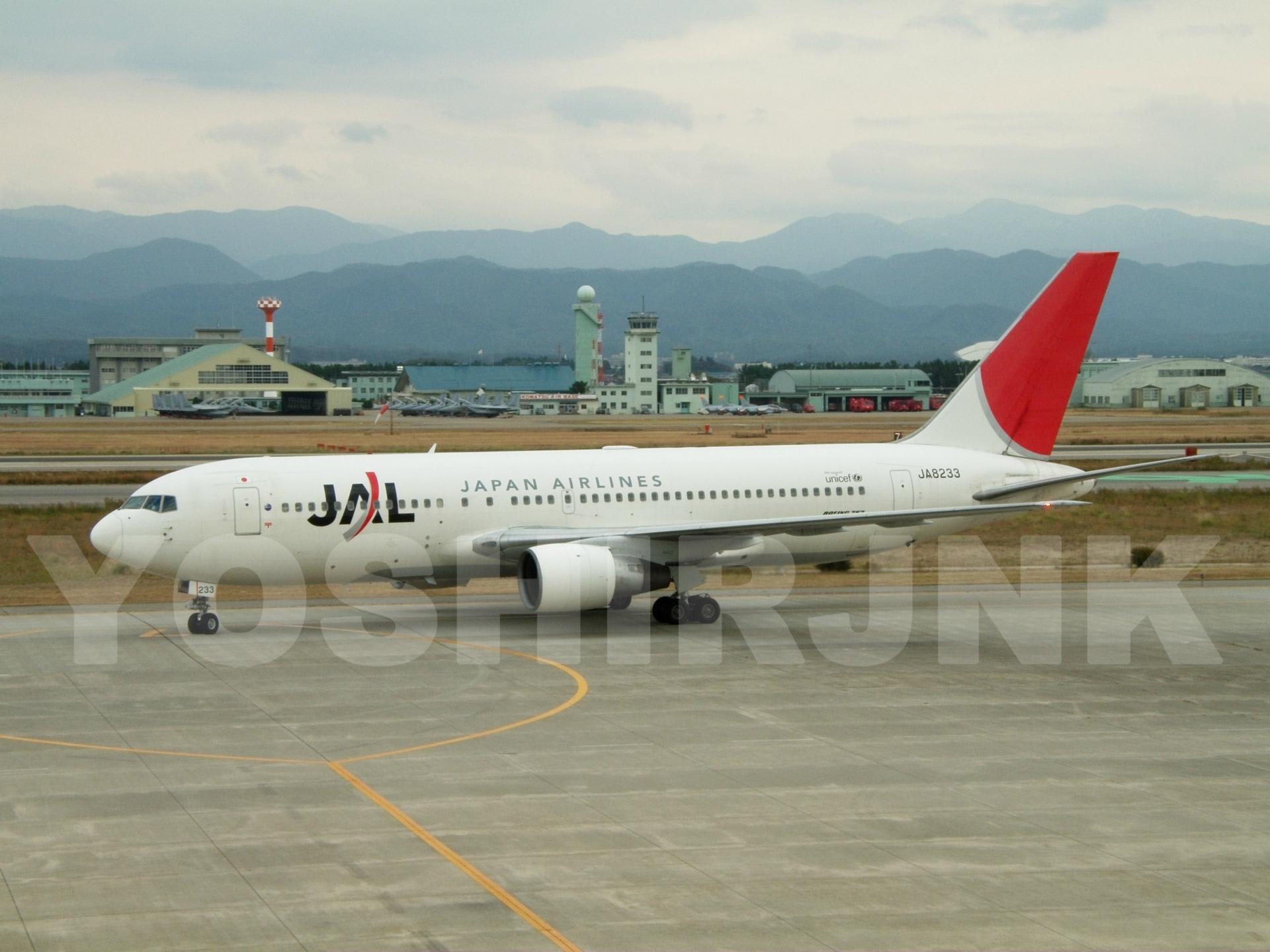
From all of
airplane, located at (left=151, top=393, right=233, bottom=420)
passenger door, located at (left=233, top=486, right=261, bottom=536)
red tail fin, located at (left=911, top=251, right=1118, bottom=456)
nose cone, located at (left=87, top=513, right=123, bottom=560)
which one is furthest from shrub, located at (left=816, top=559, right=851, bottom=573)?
airplane, located at (left=151, top=393, right=233, bottom=420)

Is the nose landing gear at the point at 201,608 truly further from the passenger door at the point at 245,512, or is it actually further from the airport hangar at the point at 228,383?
the airport hangar at the point at 228,383

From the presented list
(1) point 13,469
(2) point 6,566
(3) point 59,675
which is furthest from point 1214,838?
(1) point 13,469

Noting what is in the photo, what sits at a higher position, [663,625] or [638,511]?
[638,511]

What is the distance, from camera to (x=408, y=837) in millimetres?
16500

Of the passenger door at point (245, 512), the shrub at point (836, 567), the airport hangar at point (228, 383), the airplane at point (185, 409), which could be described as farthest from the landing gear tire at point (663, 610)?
the airport hangar at point (228, 383)

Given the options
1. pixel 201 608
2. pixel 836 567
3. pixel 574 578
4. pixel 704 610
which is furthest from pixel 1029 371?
pixel 201 608

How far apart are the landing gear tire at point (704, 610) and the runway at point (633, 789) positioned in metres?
0.73

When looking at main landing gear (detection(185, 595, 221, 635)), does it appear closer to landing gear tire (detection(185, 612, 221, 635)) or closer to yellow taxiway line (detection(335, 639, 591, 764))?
landing gear tire (detection(185, 612, 221, 635))

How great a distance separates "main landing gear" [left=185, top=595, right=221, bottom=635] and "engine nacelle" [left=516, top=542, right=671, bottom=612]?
6.90 metres

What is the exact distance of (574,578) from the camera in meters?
29.5

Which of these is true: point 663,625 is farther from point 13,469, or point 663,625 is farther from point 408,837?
point 13,469

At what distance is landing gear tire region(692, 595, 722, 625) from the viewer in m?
32.0

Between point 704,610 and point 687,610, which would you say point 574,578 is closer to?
point 687,610

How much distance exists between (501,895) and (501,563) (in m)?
17.7
